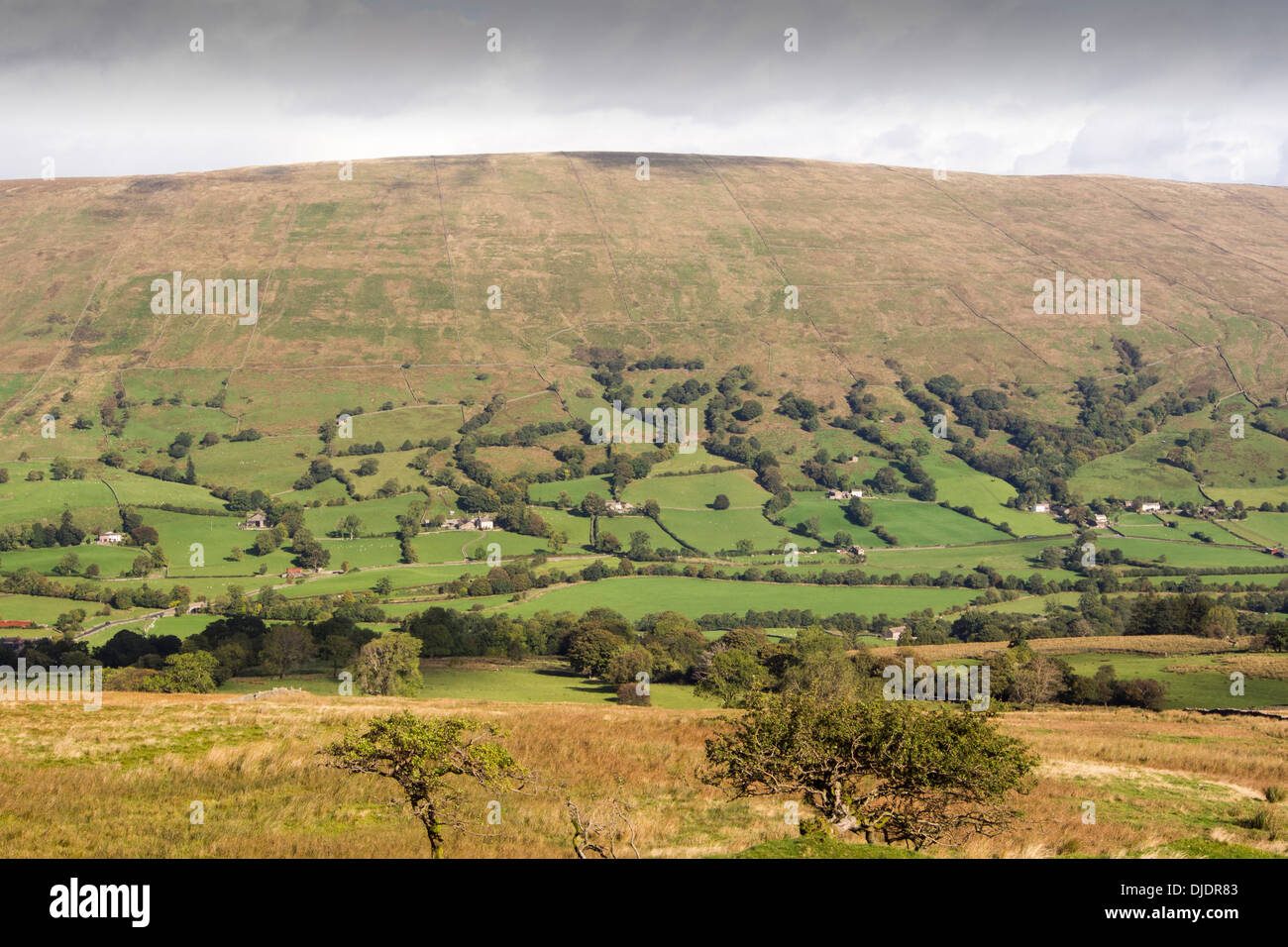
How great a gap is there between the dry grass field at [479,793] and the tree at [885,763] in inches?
47.2

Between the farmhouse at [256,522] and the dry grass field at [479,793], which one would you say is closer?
the dry grass field at [479,793]

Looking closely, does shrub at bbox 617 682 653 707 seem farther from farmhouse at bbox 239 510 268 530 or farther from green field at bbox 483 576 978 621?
farmhouse at bbox 239 510 268 530

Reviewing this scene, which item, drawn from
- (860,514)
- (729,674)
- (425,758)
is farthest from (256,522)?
(425,758)

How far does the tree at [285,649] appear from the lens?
93.0 metres

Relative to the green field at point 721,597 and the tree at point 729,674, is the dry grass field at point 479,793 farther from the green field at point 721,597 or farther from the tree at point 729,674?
the green field at point 721,597

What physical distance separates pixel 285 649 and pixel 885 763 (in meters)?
86.0

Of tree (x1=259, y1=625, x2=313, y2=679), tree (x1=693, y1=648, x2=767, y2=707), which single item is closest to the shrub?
tree (x1=693, y1=648, x2=767, y2=707)

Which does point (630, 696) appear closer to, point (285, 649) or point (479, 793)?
point (285, 649)

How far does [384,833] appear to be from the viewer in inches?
1011

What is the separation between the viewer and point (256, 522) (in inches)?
7092

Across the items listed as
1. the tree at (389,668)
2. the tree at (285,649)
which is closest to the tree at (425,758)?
the tree at (389,668)
